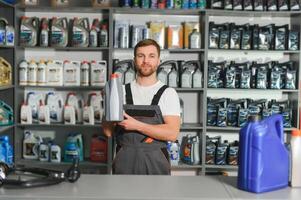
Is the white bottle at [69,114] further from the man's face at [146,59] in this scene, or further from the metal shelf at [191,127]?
the man's face at [146,59]

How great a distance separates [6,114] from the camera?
13.6ft

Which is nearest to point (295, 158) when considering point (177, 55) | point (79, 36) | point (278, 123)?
point (278, 123)

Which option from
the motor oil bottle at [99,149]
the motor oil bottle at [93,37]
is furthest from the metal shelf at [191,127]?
the motor oil bottle at [93,37]

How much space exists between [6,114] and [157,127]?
2.16 metres

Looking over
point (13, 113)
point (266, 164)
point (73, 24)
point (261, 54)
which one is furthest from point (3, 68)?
point (266, 164)

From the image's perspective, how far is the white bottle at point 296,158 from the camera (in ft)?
6.26

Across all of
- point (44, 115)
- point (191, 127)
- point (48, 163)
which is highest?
point (44, 115)

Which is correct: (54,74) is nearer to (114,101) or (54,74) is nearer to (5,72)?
(5,72)

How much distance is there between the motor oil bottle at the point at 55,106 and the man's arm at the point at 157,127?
81.8 inches

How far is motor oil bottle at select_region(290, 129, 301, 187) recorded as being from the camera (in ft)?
6.26

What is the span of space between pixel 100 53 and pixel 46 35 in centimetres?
59

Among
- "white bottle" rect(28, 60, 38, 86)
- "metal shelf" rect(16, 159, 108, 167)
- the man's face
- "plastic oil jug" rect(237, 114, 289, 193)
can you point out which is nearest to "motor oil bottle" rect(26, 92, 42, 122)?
"white bottle" rect(28, 60, 38, 86)

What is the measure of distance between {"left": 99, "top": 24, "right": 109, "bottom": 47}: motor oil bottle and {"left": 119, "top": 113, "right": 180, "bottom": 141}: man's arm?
1849mm

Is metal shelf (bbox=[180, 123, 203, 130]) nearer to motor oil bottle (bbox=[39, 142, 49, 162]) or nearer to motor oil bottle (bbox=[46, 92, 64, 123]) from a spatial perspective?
motor oil bottle (bbox=[46, 92, 64, 123])
